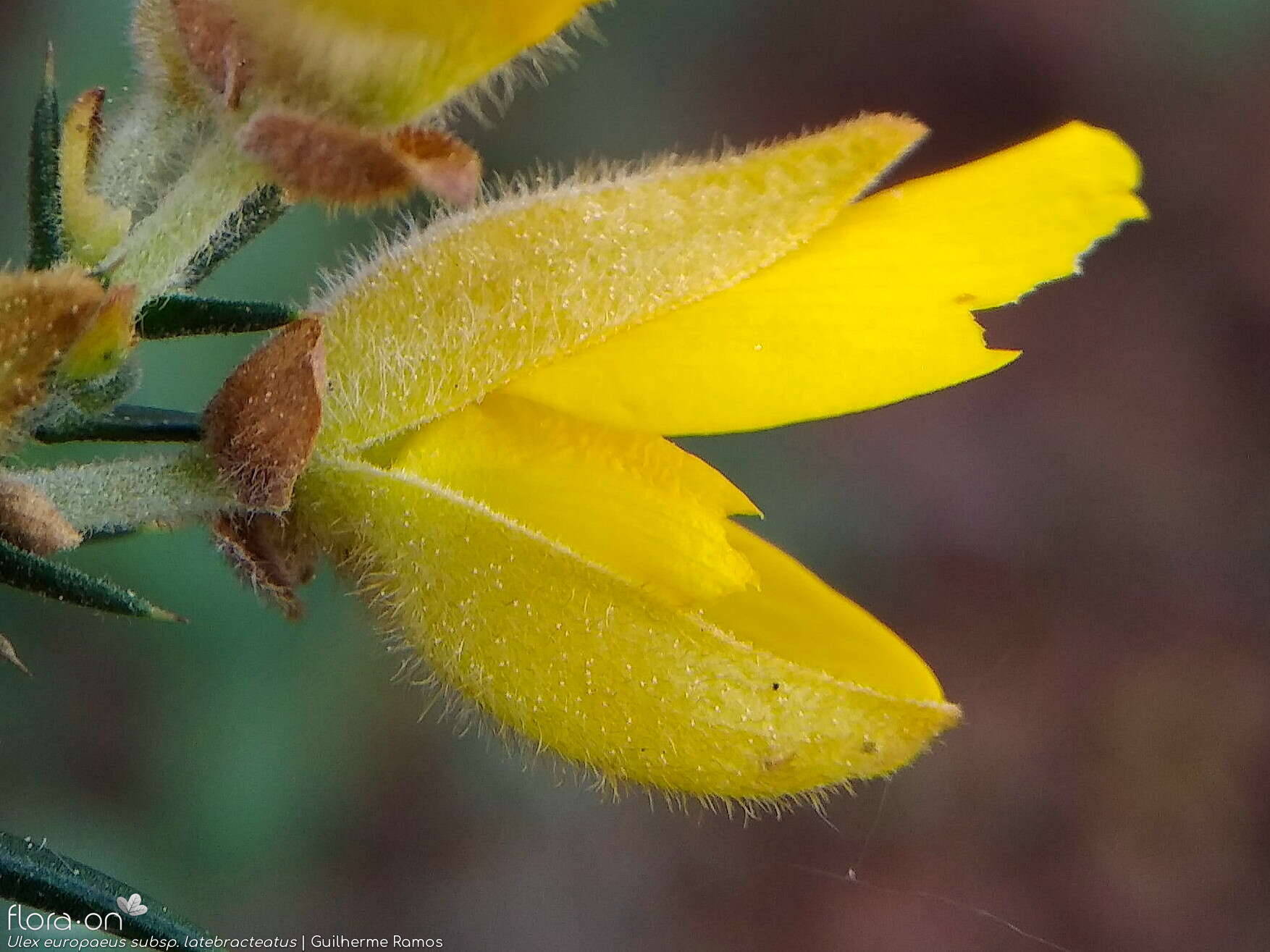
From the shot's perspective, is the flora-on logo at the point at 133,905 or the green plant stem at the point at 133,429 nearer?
the green plant stem at the point at 133,429

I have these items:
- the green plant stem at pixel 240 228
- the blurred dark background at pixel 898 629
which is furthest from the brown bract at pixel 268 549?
the blurred dark background at pixel 898 629

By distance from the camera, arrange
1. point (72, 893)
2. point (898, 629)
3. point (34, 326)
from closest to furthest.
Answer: point (34, 326)
point (72, 893)
point (898, 629)

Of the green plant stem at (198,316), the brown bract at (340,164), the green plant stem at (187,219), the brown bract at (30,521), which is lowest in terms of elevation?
the brown bract at (30,521)

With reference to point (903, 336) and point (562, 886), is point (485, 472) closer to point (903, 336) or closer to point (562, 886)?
point (903, 336)

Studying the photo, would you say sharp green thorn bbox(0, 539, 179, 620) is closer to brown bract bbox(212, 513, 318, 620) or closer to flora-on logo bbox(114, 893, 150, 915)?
brown bract bbox(212, 513, 318, 620)

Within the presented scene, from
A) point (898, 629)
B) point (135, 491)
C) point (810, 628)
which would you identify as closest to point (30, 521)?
point (135, 491)

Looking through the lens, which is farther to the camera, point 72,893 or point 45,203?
point 72,893

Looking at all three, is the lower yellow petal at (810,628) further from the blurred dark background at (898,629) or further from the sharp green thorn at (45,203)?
the blurred dark background at (898,629)

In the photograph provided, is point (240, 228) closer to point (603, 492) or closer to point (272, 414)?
point (272, 414)

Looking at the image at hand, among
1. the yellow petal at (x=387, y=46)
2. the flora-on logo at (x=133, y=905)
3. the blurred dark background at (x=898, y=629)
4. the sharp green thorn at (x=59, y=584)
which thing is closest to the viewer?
the yellow petal at (x=387, y=46)
